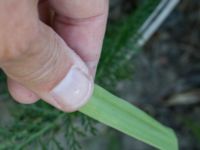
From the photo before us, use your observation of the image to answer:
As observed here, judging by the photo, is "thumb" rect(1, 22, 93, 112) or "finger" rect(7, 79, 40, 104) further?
"finger" rect(7, 79, 40, 104)

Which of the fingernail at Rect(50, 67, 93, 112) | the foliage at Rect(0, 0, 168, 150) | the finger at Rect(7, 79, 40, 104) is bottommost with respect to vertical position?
the foliage at Rect(0, 0, 168, 150)

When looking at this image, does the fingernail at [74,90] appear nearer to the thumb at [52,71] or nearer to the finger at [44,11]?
the thumb at [52,71]

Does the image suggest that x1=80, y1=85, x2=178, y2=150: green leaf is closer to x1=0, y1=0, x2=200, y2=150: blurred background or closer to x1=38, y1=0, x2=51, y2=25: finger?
x1=38, y1=0, x2=51, y2=25: finger

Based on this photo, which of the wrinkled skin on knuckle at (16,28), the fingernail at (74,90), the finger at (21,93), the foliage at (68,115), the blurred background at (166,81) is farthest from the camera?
the blurred background at (166,81)

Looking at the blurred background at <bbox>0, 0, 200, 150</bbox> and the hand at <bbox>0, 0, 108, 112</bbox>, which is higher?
the hand at <bbox>0, 0, 108, 112</bbox>

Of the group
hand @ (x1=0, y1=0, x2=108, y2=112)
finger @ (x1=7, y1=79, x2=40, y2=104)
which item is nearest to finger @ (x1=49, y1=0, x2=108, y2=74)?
hand @ (x1=0, y1=0, x2=108, y2=112)

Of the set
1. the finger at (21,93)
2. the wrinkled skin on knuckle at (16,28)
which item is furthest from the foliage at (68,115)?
the wrinkled skin on knuckle at (16,28)

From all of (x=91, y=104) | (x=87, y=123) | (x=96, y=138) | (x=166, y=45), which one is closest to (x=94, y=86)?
(x=91, y=104)

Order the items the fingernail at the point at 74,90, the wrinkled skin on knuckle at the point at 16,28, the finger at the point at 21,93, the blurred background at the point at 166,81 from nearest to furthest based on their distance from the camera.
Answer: the wrinkled skin on knuckle at the point at 16,28
the fingernail at the point at 74,90
the finger at the point at 21,93
the blurred background at the point at 166,81
